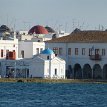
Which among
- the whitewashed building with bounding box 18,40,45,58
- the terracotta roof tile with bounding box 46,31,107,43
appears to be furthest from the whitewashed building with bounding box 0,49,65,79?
the whitewashed building with bounding box 18,40,45,58

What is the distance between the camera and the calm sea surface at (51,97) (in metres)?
83.6

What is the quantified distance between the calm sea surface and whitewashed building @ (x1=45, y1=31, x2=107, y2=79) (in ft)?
78.7

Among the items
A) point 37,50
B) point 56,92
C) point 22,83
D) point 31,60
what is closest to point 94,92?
point 56,92

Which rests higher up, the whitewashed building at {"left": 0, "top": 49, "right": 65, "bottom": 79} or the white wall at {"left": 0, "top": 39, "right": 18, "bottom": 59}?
the white wall at {"left": 0, "top": 39, "right": 18, "bottom": 59}

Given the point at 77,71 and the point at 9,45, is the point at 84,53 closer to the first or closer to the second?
the point at 77,71

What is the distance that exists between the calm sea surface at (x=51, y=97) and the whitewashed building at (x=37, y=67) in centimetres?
2020

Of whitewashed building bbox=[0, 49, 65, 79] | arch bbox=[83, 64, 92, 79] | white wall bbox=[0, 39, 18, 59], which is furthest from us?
white wall bbox=[0, 39, 18, 59]

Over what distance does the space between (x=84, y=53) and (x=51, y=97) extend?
165 feet

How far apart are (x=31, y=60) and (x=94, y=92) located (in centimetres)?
3133

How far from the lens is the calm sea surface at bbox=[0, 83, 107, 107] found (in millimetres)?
83613

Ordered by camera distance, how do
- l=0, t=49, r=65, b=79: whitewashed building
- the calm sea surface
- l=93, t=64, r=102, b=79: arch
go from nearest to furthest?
the calm sea surface → l=0, t=49, r=65, b=79: whitewashed building → l=93, t=64, r=102, b=79: arch

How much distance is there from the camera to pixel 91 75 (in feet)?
463

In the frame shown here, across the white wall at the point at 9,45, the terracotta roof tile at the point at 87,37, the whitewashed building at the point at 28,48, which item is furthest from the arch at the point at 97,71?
the white wall at the point at 9,45

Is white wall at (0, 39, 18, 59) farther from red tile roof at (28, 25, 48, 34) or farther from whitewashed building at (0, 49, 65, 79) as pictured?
red tile roof at (28, 25, 48, 34)
